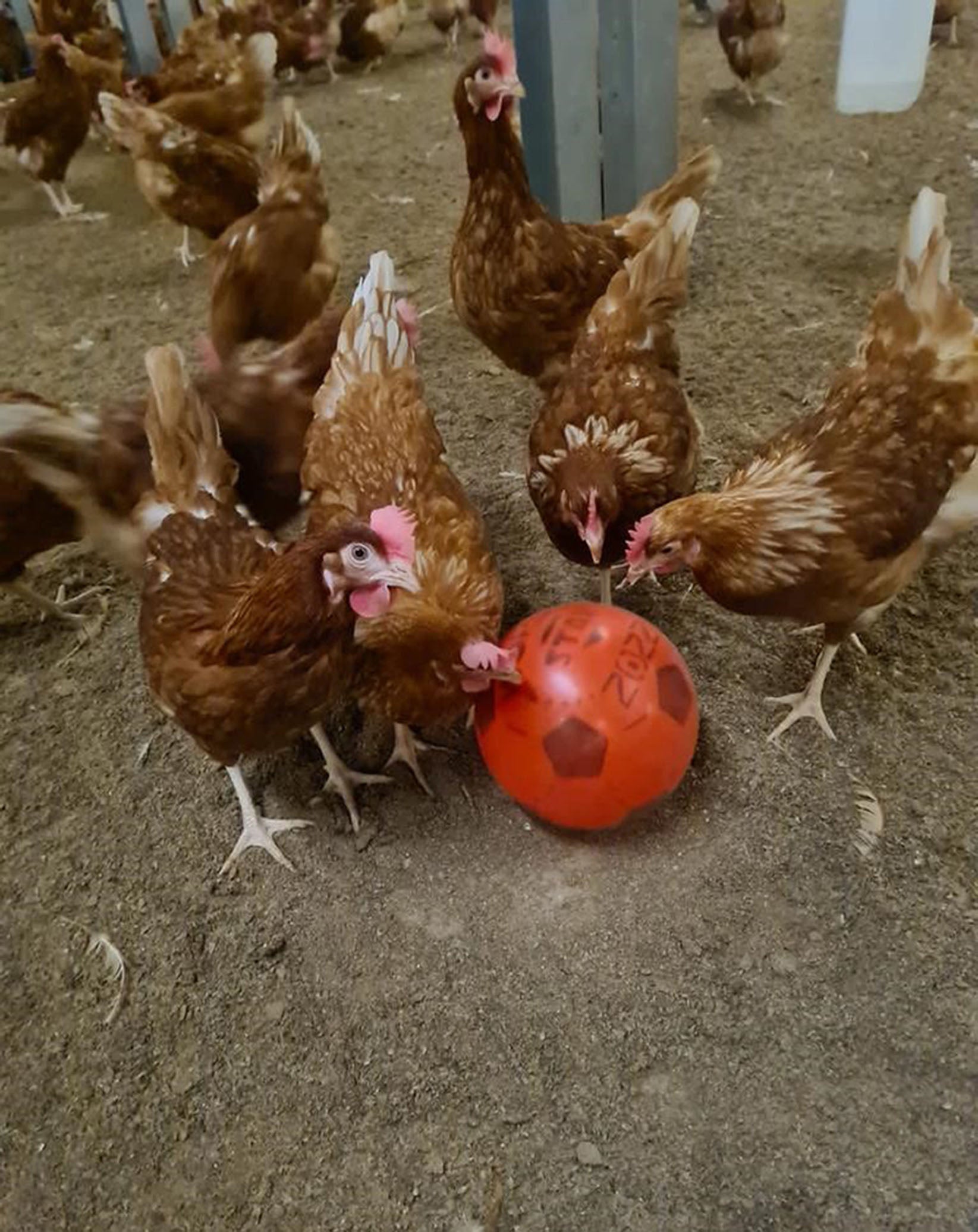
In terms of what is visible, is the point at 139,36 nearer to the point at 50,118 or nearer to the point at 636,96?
the point at 50,118

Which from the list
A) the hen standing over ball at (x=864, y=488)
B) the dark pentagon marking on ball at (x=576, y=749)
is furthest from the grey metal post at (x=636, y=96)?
the dark pentagon marking on ball at (x=576, y=749)

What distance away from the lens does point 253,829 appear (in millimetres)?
1735

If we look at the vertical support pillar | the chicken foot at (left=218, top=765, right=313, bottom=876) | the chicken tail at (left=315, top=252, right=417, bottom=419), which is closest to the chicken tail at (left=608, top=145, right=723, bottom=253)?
the chicken tail at (left=315, top=252, right=417, bottom=419)

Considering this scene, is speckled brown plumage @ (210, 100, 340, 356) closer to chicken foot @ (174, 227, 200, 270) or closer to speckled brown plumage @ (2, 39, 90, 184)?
chicken foot @ (174, 227, 200, 270)

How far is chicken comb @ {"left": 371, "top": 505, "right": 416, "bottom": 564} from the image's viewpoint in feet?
4.43

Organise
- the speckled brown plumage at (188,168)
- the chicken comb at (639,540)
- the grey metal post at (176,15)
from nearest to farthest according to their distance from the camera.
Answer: the chicken comb at (639,540), the speckled brown plumage at (188,168), the grey metal post at (176,15)

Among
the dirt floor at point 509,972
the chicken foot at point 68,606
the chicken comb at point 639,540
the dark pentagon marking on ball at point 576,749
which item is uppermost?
the chicken comb at point 639,540

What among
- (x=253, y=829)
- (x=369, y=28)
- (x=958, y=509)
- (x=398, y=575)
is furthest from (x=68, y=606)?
(x=369, y=28)

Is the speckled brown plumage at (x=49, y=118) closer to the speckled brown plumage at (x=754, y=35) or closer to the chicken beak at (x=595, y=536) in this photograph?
the speckled brown plumage at (x=754, y=35)

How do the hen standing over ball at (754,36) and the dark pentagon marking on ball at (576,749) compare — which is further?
the hen standing over ball at (754,36)

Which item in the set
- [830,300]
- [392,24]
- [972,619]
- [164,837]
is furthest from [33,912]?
[392,24]

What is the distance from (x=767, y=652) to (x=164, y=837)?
1.19 m

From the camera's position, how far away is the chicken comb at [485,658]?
150 cm

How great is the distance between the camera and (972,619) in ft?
6.40
